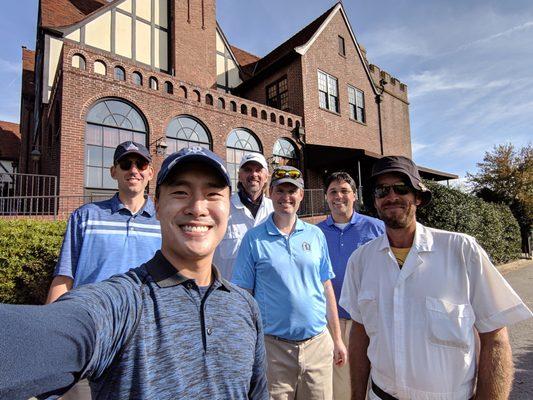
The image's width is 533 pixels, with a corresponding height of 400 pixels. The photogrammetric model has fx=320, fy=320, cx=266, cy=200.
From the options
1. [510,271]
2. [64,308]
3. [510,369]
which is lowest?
[510,271]

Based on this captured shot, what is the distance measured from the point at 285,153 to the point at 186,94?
210 inches

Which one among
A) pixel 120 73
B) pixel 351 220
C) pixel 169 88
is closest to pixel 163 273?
pixel 351 220

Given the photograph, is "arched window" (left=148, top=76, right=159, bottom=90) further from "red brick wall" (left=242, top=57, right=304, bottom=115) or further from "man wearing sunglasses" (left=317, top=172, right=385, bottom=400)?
"man wearing sunglasses" (left=317, top=172, right=385, bottom=400)

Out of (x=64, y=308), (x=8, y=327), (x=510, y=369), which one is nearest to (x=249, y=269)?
(x=510, y=369)

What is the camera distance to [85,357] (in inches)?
27.8

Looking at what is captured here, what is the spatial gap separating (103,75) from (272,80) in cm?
957

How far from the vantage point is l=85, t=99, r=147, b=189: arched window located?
400 inches

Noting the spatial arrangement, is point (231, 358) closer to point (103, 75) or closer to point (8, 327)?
point (8, 327)

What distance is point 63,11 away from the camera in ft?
49.8

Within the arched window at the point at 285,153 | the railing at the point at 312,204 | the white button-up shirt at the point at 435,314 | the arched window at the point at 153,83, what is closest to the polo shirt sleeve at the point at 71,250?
the white button-up shirt at the point at 435,314

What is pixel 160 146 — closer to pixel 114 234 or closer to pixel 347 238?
pixel 347 238

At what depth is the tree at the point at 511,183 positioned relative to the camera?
1636 cm

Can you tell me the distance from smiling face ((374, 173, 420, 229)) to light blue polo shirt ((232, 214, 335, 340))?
874 millimetres

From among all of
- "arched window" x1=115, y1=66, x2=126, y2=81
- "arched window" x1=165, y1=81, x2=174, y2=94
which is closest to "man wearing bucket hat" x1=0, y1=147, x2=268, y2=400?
"arched window" x1=115, y1=66, x2=126, y2=81
